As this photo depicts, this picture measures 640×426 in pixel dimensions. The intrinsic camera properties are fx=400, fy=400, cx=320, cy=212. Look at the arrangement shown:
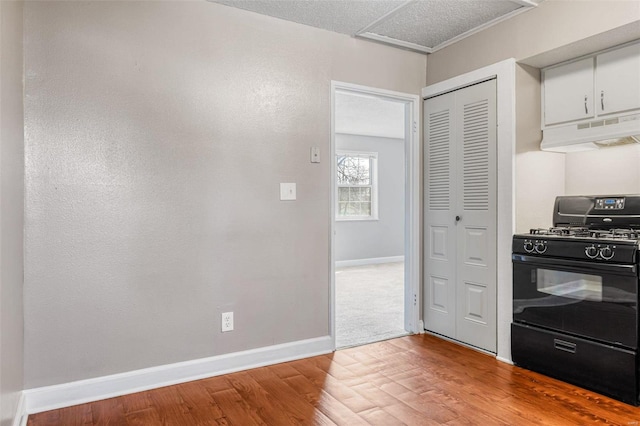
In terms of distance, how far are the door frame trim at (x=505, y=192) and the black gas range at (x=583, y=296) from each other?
76 mm

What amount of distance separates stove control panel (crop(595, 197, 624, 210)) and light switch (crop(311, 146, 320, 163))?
2017 millimetres

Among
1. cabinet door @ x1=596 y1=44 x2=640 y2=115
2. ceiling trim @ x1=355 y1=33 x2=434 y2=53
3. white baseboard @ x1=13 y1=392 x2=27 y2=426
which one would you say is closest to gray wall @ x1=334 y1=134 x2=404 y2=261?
ceiling trim @ x1=355 y1=33 x2=434 y2=53

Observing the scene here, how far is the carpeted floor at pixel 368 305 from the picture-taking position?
3.51 metres

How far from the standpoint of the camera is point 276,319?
9.48 feet

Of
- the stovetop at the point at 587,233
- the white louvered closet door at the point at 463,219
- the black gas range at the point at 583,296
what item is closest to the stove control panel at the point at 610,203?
the black gas range at the point at 583,296

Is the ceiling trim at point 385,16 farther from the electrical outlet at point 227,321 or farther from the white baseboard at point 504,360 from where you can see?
the white baseboard at point 504,360

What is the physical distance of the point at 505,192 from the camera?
2859 millimetres

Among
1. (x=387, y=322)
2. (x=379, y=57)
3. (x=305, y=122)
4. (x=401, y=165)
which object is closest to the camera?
(x=305, y=122)

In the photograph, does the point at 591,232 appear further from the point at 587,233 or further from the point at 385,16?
the point at 385,16

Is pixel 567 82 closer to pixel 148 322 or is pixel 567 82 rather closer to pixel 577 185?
pixel 577 185

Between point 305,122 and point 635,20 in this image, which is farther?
point 305,122

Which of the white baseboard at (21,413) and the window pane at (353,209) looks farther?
the window pane at (353,209)

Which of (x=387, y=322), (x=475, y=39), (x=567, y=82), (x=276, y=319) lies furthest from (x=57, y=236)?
(x=567, y=82)

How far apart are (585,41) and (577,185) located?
43.5 inches
